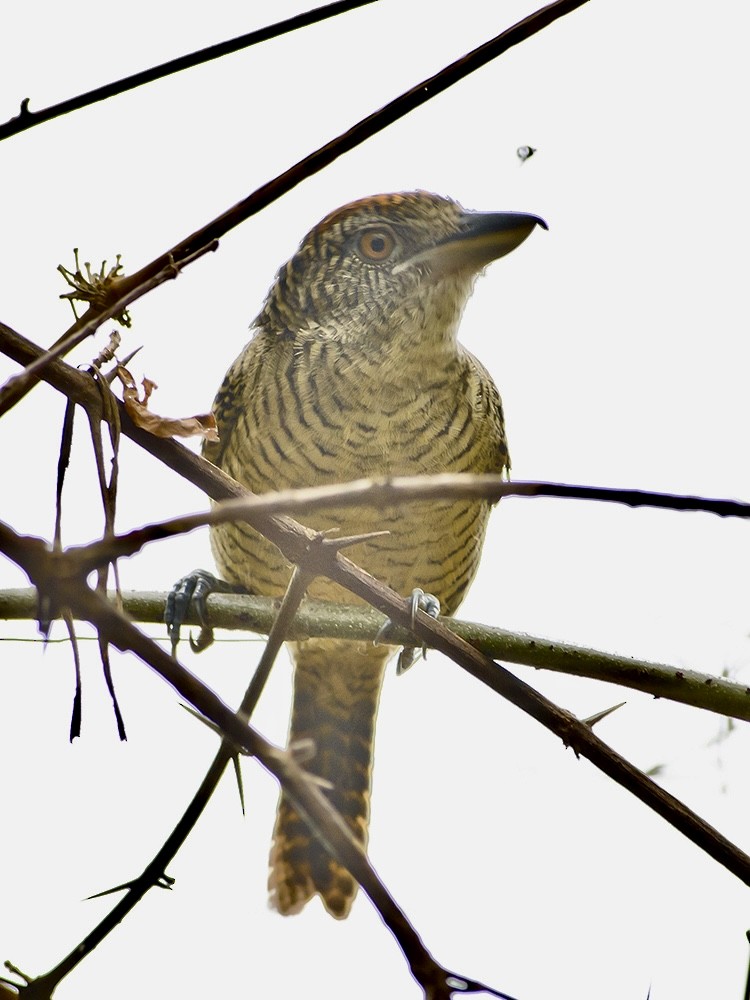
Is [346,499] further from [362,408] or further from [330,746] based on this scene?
[330,746]

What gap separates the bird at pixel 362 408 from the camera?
3006 mm

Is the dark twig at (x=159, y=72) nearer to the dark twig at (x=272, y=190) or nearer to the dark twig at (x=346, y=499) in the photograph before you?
the dark twig at (x=272, y=190)

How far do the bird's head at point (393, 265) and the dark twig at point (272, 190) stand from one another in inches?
68.0

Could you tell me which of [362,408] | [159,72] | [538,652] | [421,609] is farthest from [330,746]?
[159,72]

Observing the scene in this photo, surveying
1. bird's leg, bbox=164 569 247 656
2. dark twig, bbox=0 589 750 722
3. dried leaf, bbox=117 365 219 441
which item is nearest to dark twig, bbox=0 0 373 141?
dried leaf, bbox=117 365 219 441

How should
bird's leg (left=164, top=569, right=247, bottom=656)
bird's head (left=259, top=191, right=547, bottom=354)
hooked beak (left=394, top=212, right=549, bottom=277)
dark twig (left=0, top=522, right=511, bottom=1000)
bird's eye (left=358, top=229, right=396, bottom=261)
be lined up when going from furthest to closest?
bird's eye (left=358, top=229, right=396, bottom=261)
bird's head (left=259, top=191, right=547, bottom=354)
hooked beak (left=394, top=212, right=549, bottom=277)
bird's leg (left=164, top=569, right=247, bottom=656)
dark twig (left=0, top=522, right=511, bottom=1000)

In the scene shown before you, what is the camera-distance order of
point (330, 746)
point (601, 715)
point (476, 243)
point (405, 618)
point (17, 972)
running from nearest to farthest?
point (17, 972), point (405, 618), point (601, 715), point (476, 243), point (330, 746)

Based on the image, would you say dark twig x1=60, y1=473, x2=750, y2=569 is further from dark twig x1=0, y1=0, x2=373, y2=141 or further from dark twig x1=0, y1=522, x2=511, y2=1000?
dark twig x1=0, y1=0, x2=373, y2=141

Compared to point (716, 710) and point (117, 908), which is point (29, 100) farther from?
point (716, 710)

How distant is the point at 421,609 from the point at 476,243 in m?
1.54

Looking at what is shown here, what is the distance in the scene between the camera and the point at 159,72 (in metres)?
1.09

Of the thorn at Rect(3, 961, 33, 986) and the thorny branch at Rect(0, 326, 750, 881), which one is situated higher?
the thorny branch at Rect(0, 326, 750, 881)

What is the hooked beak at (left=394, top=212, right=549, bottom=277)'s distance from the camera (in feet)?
9.46

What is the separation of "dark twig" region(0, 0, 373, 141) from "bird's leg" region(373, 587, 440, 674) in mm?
811
